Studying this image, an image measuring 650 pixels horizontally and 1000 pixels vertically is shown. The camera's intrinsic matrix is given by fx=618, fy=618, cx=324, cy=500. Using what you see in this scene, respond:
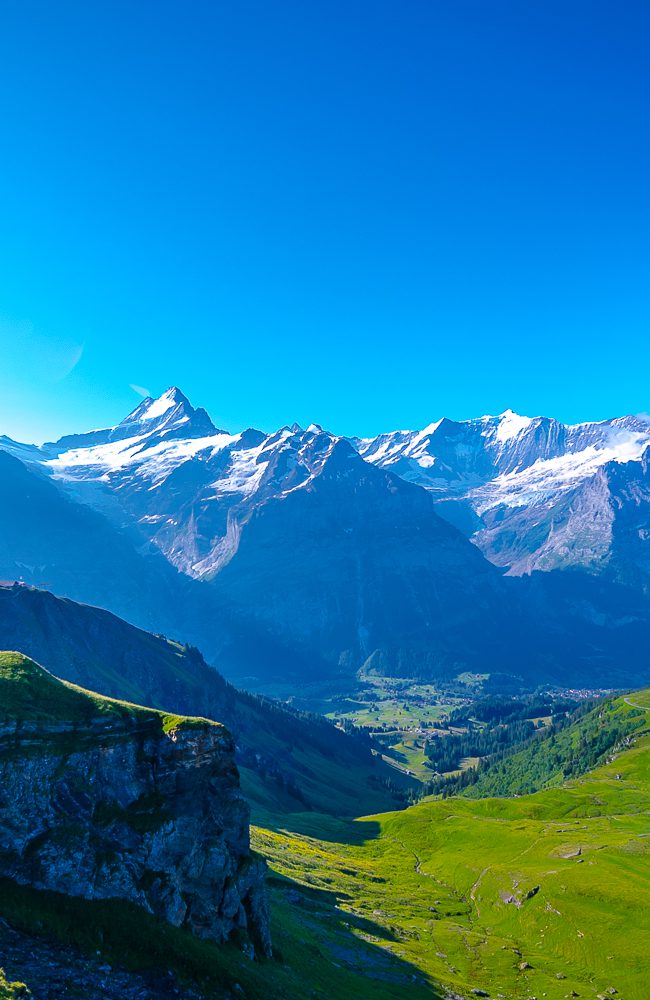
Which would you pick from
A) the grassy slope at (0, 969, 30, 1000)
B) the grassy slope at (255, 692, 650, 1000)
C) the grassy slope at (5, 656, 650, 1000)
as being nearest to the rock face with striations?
the grassy slope at (5, 656, 650, 1000)

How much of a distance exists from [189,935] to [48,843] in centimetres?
1552

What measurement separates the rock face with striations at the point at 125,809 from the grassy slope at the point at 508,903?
4039 centimetres

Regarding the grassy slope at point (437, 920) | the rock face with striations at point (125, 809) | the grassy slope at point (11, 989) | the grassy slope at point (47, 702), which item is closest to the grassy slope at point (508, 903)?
the grassy slope at point (437, 920)

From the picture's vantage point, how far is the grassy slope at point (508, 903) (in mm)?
104000

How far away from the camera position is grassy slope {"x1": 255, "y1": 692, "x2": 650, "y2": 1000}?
104000 millimetres

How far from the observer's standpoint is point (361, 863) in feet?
580

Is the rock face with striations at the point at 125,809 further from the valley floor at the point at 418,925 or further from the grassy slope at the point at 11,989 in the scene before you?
the grassy slope at the point at 11,989

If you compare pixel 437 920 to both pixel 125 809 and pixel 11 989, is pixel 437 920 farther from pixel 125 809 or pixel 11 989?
pixel 11 989

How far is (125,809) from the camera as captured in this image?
55.6 meters

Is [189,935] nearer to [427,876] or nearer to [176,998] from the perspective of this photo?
[176,998]

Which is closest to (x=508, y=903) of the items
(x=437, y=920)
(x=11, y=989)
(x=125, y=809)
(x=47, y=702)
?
(x=437, y=920)

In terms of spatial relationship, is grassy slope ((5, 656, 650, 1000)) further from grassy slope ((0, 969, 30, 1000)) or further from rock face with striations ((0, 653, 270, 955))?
grassy slope ((0, 969, 30, 1000))

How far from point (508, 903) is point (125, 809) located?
115 m

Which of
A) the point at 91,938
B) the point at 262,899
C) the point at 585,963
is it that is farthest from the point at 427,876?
the point at 91,938
